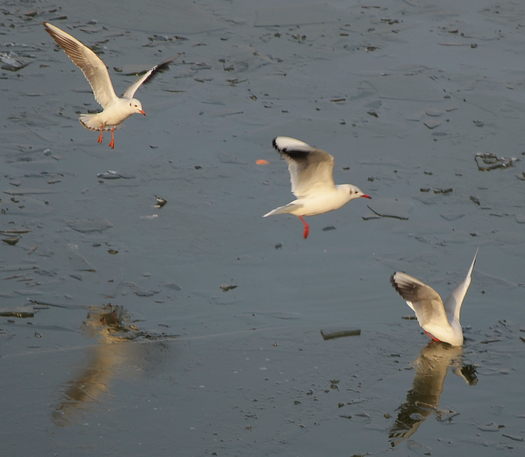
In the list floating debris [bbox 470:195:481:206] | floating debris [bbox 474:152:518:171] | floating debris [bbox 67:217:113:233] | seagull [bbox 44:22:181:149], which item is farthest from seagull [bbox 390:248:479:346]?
seagull [bbox 44:22:181:149]

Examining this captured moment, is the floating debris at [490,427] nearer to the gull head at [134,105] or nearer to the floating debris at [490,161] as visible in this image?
the floating debris at [490,161]

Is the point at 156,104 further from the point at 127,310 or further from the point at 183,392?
the point at 183,392

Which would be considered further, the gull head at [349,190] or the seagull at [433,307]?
the gull head at [349,190]

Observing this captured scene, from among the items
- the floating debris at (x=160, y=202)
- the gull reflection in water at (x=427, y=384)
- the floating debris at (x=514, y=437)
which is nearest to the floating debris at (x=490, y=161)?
the gull reflection in water at (x=427, y=384)

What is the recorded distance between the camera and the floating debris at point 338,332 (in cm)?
613

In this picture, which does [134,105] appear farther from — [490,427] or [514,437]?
[514,437]

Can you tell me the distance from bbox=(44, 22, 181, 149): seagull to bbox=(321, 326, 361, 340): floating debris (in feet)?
10.7

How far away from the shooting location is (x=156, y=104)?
9.41 meters

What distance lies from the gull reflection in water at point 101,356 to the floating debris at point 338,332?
1279 millimetres

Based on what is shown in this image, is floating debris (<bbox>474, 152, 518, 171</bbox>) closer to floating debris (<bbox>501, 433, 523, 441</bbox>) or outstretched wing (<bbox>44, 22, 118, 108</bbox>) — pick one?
floating debris (<bbox>501, 433, 523, 441</bbox>)

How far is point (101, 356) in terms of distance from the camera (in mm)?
5746

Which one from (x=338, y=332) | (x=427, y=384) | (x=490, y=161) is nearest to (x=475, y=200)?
(x=490, y=161)

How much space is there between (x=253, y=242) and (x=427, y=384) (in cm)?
224

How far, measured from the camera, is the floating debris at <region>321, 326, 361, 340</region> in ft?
20.1
